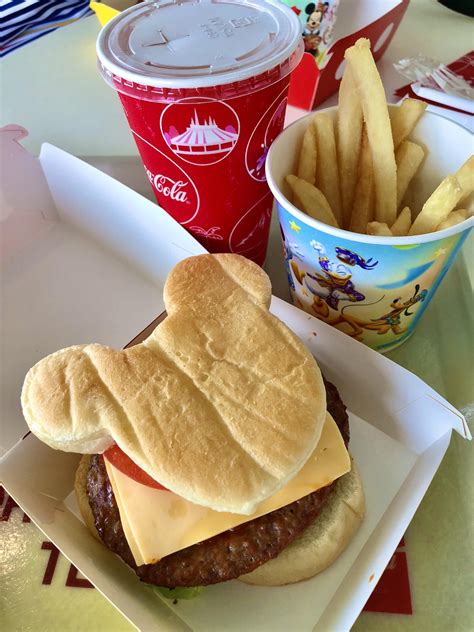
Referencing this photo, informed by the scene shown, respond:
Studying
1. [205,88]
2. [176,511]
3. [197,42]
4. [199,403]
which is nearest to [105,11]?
[197,42]

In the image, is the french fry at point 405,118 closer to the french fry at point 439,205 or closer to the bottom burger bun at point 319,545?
the french fry at point 439,205

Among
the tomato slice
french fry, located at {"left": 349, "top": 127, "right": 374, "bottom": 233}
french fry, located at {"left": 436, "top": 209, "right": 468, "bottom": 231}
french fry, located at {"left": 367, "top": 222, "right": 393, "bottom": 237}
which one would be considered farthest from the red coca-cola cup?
the tomato slice

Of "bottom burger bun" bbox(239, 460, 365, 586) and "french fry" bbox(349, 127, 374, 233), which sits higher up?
"french fry" bbox(349, 127, 374, 233)

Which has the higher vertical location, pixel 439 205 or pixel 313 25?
pixel 313 25

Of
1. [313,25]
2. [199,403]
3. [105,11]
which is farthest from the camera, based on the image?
[105,11]

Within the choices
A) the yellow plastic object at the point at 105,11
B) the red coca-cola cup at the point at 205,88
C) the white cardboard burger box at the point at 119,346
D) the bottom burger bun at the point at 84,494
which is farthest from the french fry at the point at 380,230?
the yellow plastic object at the point at 105,11

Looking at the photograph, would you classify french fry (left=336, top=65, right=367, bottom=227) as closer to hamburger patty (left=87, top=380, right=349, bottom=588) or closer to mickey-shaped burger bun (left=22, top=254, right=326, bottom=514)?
mickey-shaped burger bun (left=22, top=254, right=326, bottom=514)

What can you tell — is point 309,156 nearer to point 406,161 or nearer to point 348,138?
point 348,138

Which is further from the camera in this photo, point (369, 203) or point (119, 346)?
point (119, 346)
